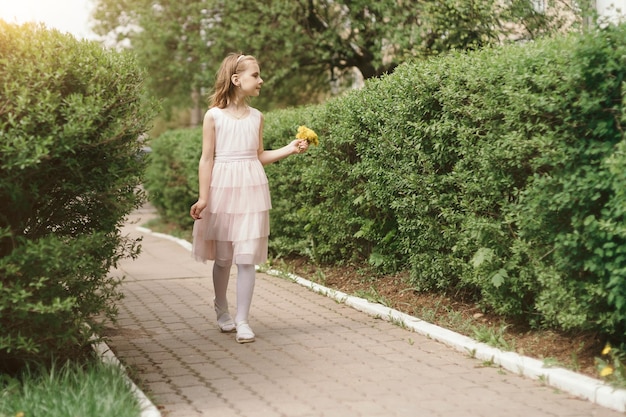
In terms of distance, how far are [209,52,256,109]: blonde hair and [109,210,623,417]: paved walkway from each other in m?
1.26

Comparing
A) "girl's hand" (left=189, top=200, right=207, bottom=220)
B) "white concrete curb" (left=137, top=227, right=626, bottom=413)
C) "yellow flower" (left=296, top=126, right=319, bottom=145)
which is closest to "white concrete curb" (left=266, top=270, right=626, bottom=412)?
"white concrete curb" (left=137, top=227, right=626, bottom=413)

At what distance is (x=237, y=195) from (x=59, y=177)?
1697mm

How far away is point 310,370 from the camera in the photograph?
6.12 metres

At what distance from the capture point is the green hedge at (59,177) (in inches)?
208

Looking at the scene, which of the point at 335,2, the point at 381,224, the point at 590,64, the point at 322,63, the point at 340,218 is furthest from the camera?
the point at 322,63

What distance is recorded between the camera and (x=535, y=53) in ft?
19.7

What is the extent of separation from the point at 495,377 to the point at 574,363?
503 mm

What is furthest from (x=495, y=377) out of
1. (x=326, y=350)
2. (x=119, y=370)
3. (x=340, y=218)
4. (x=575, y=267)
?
(x=340, y=218)

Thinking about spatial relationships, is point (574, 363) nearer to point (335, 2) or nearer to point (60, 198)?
point (60, 198)

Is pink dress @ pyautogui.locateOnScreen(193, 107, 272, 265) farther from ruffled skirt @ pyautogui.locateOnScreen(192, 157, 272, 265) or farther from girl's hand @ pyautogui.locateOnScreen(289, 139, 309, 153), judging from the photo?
girl's hand @ pyautogui.locateOnScreen(289, 139, 309, 153)

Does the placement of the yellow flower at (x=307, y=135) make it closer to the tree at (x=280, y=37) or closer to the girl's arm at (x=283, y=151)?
the girl's arm at (x=283, y=151)

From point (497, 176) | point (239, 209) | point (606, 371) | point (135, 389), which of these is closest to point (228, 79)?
point (239, 209)

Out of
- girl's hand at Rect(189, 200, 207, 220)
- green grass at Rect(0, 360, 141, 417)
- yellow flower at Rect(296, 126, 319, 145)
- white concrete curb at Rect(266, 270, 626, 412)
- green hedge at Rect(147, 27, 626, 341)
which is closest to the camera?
green grass at Rect(0, 360, 141, 417)

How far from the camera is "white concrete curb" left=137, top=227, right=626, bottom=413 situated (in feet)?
16.7
